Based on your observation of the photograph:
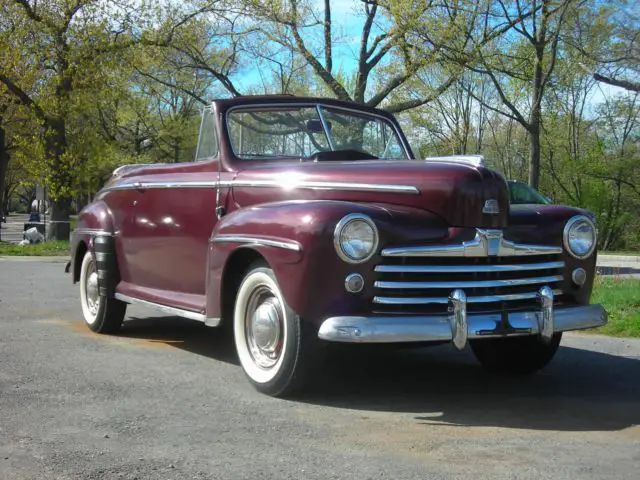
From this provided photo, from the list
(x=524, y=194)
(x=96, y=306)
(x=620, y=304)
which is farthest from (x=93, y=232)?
(x=524, y=194)

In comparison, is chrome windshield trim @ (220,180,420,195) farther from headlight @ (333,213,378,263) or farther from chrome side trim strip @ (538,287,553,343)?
chrome side trim strip @ (538,287,553,343)

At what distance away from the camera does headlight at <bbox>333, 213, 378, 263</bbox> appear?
411cm

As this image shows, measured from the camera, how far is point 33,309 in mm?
8414

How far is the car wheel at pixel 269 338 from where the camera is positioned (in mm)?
4270

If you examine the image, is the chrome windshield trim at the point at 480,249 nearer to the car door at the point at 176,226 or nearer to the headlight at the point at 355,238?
the headlight at the point at 355,238

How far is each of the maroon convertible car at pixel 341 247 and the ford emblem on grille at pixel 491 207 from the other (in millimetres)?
10

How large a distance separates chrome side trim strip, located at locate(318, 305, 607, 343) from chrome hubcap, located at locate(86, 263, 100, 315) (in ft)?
11.9

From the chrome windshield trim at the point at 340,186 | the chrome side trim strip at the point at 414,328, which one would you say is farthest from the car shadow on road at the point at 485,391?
the chrome windshield trim at the point at 340,186

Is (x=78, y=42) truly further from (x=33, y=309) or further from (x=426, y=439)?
(x=426, y=439)

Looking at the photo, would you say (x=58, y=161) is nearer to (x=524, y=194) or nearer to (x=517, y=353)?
(x=524, y=194)

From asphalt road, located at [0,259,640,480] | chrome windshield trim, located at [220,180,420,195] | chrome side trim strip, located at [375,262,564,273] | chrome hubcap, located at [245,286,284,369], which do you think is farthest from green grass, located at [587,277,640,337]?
chrome hubcap, located at [245,286,284,369]

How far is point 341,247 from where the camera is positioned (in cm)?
411

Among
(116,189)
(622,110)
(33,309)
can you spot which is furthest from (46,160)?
(622,110)

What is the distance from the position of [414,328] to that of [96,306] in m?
4.02
